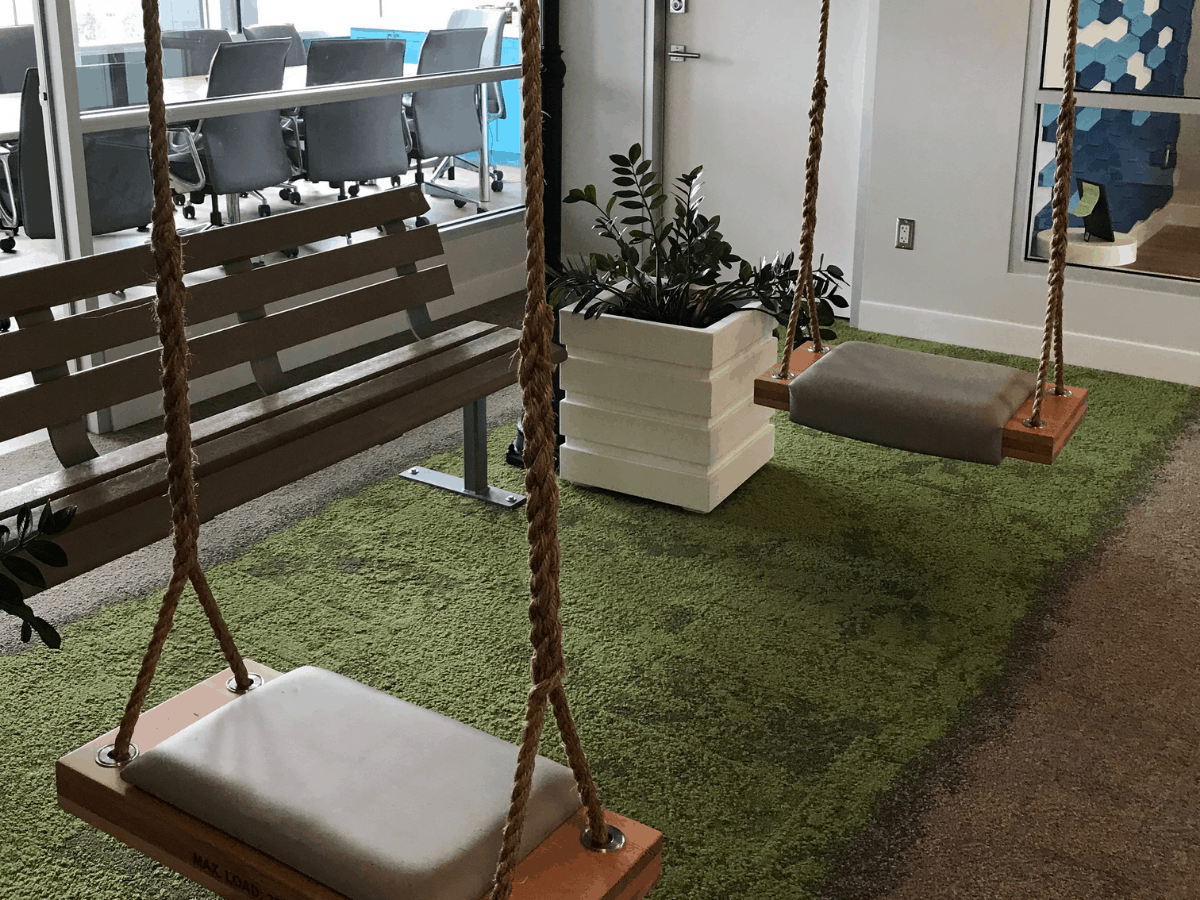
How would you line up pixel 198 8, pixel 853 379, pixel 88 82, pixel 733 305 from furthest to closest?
A: pixel 198 8 < pixel 88 82 < pixel 733 305 < pixel 853 379

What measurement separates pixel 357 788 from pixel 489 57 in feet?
13.6

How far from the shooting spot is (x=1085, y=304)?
14.4 ft

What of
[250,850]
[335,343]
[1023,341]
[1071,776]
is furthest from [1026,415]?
[335,343]

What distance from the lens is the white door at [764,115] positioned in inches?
187

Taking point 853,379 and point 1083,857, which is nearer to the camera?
point 1083,857

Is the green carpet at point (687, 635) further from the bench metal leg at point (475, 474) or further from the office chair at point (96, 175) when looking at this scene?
the office chair at point (96, 175)

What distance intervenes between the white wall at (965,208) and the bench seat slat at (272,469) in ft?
6.86

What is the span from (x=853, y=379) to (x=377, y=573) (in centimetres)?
116

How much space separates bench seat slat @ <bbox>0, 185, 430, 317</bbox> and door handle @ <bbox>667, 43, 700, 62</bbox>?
2.07 meters

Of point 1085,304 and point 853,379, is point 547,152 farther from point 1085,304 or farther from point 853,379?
point 1085,304

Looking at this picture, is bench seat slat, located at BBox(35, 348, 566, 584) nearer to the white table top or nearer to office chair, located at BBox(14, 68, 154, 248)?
the white table top

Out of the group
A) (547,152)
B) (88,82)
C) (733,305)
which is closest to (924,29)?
(547,152)

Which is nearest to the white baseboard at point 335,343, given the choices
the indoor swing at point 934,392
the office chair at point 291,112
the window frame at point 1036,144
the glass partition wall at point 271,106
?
the glass partition wall at point 271,106

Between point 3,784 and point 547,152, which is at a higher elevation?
point 547,152
